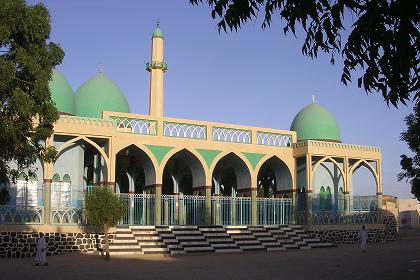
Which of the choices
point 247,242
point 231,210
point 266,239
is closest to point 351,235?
point 266,239

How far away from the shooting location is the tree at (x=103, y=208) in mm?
18641

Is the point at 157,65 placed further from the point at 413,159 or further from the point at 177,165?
the point at 413,159

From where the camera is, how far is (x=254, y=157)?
2673 cm

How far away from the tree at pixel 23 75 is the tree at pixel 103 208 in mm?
8282

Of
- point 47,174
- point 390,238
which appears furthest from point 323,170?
point 47,174

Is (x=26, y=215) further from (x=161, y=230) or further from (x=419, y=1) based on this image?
(x=419, y=1)

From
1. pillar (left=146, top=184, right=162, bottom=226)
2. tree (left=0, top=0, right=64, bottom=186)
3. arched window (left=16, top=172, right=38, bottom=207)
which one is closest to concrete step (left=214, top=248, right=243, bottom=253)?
pillar (left=146, top=184, right=162, bottom=226)

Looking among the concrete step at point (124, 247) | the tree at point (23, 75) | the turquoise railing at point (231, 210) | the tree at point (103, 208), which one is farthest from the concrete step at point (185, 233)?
the tree at point (23, 75)

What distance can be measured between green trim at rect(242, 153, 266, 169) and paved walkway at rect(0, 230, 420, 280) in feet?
26.3

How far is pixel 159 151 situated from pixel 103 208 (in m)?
5.94

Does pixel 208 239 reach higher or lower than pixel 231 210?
lower

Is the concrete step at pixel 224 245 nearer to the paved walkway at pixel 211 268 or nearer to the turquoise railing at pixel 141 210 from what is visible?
the turquoise railing at pixel 141 210

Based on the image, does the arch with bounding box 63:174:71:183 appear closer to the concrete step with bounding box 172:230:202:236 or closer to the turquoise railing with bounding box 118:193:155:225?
the turquoise railing with bounding box 118:193:155:225

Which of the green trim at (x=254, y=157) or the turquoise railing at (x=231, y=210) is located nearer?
the turquoise railing at (x=231, y=210)
